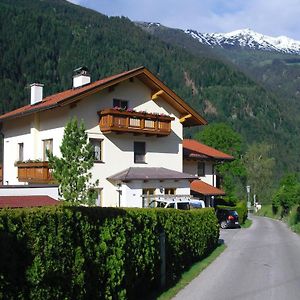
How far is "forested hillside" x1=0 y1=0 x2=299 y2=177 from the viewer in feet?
388

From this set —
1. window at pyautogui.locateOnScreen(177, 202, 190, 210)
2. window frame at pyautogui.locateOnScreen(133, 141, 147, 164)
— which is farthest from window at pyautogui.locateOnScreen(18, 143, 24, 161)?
window at pyautogui.locateOnScreen(177, 202, 190, 210)

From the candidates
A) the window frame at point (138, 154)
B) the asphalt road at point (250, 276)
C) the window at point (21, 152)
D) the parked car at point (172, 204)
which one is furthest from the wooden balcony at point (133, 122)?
the asphalt road at point (250, 276)

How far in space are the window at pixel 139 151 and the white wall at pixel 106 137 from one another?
0.24 metres

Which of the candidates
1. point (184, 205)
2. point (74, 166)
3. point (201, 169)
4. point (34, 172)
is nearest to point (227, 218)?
point (201, 169)

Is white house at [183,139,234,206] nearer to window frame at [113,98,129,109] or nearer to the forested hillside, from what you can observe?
window frame at [113,98,129,109]

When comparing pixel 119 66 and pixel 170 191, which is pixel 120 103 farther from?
pixel 119 66

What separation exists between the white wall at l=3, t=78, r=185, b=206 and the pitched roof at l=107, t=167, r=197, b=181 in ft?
1.63

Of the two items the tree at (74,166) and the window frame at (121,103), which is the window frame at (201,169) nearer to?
the window frame at (121,103)

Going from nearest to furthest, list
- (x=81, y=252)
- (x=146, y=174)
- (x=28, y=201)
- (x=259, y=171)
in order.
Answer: (x=81, y=252), (x=28, y=201), (x=146, y=174), (x=259, y=171)

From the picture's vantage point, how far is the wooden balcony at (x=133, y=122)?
1104 inches

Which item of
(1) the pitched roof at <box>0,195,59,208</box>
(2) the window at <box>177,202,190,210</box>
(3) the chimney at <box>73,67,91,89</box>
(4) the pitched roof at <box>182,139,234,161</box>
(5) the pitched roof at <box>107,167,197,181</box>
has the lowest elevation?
(2) the window at <box>177,202,190,210</box>

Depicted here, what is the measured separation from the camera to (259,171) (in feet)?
296

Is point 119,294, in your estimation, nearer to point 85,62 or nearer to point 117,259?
point 117,259

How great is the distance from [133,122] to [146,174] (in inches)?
115
